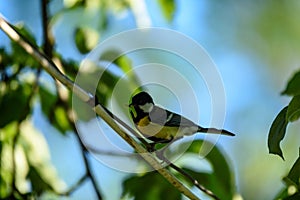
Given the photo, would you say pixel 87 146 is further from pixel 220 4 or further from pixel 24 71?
pixel 220 4

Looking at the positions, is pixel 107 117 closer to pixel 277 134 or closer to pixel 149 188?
pixel 277 134

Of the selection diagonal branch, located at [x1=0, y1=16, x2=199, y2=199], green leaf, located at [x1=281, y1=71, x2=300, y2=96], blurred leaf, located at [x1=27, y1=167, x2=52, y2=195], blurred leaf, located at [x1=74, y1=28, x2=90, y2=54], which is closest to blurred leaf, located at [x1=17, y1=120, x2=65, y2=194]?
blurred leaf, located at [x1=27, y1=167, x2=52, y2=195]

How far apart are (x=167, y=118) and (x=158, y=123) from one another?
0.02m

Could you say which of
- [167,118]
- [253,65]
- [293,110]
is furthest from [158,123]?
[253,65]

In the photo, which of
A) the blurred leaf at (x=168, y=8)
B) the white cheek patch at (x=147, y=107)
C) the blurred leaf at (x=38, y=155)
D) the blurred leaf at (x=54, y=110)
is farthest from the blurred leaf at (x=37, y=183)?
the blurred leaf at (x=168, y=8)

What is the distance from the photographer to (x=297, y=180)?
0.69 metres

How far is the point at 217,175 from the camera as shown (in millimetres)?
1004

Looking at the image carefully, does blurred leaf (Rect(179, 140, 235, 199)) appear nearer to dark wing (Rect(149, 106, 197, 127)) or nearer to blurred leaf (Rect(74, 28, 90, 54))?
dark wing (Rect(149, 106, 197, 127))

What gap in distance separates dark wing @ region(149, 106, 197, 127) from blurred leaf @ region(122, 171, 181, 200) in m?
0.07

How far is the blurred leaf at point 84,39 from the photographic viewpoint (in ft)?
3.89

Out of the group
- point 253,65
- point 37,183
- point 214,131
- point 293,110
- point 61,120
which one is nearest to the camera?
point 293,110

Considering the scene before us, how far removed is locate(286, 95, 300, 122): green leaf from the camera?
2.21 feet

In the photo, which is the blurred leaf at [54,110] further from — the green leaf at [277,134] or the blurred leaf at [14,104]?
the green leaf at [277,134]

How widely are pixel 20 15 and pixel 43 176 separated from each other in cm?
110
